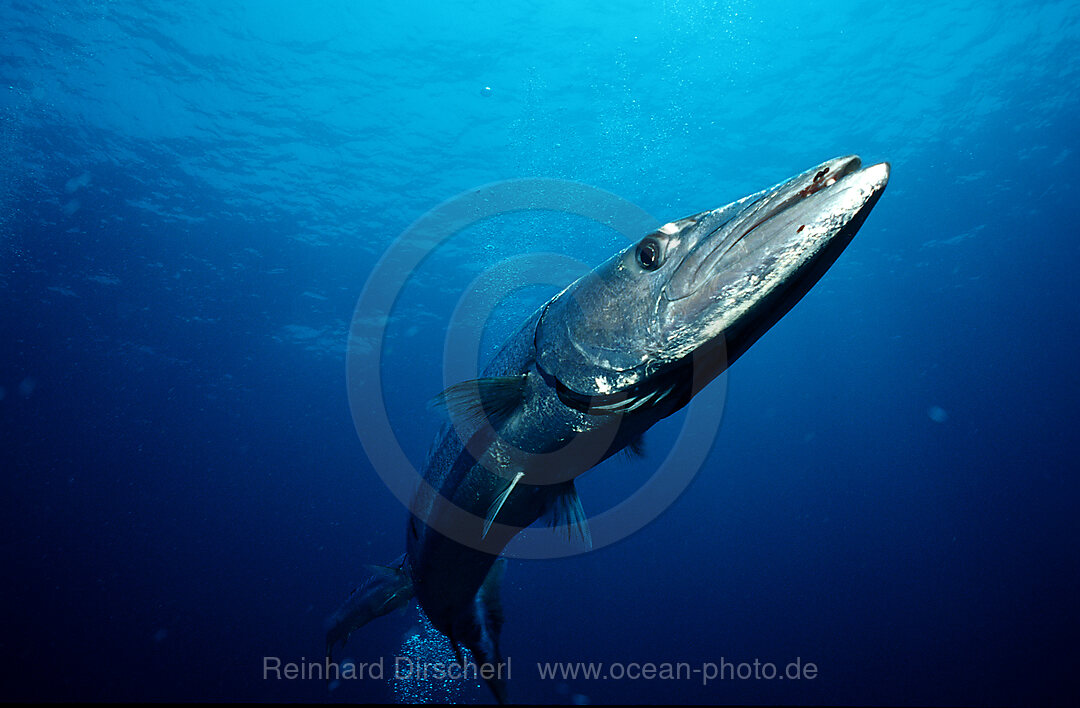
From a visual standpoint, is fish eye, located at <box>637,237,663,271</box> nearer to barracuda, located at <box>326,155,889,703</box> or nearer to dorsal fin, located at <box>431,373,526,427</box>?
barracuda, located at <box>326,155,889,703</box>

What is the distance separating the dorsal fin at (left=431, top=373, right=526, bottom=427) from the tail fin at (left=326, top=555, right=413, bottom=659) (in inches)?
111

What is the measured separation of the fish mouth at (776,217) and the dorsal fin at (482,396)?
94 cm

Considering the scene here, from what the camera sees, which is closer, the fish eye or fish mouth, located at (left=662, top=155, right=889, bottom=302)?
fish mouth, located at (left=662, top=155, right=889, bottom=302)

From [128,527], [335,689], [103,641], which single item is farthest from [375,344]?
[128,527]

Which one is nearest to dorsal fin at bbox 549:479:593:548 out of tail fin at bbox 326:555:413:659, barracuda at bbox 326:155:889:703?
barracuda at bbox 326:155:889:703

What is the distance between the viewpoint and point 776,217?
63.3 inches

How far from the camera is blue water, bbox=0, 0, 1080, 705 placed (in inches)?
555

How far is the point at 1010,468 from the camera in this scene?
44.3 m

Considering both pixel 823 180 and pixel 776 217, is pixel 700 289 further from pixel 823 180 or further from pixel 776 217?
pixel 823 180

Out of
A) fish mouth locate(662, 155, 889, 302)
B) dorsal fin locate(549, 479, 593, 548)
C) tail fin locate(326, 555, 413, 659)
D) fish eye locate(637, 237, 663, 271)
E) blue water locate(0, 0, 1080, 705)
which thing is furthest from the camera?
blue water locate(0, 0, 1080, 705)

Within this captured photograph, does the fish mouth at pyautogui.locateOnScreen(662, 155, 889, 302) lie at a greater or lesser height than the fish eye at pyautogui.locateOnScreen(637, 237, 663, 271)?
lesser

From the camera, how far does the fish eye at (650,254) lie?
2006 mm

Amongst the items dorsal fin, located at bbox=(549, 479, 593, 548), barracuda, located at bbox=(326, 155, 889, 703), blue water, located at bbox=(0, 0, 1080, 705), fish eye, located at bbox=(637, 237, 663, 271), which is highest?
blue water, located at bbox=(0, 0, 1080, 705)

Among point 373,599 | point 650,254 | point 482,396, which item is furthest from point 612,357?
point 373,599
